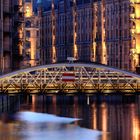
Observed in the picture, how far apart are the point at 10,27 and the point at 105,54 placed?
6764 centimetres

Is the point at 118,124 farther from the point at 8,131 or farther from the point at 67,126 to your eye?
the point at 8,131

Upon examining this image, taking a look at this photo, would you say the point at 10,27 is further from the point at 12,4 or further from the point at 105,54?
the point at 105,54

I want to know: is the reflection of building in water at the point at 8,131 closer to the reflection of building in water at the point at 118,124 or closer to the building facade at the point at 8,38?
the reflection of building in water at the point at 118,124

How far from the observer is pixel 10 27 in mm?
117312

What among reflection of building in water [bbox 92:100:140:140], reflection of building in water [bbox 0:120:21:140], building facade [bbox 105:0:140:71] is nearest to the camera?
reflection of building in water [bbox 0:120:21:140]

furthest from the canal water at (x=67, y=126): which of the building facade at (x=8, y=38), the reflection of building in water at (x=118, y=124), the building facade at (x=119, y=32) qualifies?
the building facade at (x=119, y=32)

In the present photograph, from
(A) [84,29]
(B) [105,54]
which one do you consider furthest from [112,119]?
(A) [84,29]

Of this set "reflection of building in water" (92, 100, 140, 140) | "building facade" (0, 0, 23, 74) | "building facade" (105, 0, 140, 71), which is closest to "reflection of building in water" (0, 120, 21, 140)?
"reflection of building in water" (92, 100, 140, 140)

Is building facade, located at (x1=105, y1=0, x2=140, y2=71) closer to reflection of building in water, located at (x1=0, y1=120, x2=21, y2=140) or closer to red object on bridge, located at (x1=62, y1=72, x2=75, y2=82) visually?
reflection of building in water, located at (x1=0, y1=120, x2=21, y2=140)

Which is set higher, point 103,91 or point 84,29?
point 84,29

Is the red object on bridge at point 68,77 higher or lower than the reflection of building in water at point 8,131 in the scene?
higher

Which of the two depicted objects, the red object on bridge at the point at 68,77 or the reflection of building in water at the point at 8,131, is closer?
the reflection of building in water at the point at 8,131

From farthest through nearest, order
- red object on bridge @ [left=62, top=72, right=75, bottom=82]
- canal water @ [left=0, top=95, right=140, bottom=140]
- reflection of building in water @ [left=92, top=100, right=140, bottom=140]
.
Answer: red object on bridge @ [left=62, top=72, right=75, bottom=82] < reflection of building in water @ [left=92, top=100, right=140, bottom=140] < canal water @ [left=0, top=95, right=140, bottom=140]

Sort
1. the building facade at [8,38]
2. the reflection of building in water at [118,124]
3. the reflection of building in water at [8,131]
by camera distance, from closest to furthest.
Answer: the reflection of building in water at [8,131]
the reflection of building in water at [118,124]
the building facade at [8,38]
